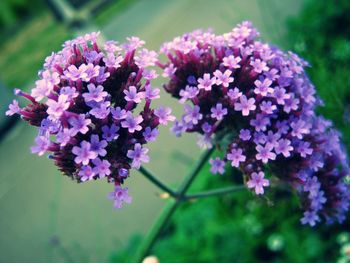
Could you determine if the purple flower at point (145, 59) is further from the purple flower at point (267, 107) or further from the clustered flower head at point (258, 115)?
the purple flower at point (267, 107)

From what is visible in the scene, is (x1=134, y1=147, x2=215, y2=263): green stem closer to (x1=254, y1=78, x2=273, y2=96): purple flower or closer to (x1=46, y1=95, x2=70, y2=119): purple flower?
(x1=254, y1=78, x2=273, y2=96): purple flower

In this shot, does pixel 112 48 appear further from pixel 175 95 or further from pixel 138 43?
pixel 175 95

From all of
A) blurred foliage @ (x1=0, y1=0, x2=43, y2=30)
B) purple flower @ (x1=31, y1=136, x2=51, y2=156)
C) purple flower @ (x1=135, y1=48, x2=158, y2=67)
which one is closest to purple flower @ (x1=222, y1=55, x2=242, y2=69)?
purple flower @ (x1=135, y1=48, x2=158, y2=67)

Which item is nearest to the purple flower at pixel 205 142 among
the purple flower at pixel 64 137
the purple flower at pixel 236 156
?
the purple flower at pixel 236 156

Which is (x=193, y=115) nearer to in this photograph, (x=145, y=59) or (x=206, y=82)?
(x=206, y=82)

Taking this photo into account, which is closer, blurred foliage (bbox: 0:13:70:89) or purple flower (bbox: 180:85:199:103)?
purple flower (bbox: 180:85:199:103)

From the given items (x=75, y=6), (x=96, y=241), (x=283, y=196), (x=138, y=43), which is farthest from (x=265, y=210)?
(x=75, y=6)

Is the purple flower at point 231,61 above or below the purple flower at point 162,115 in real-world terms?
above
